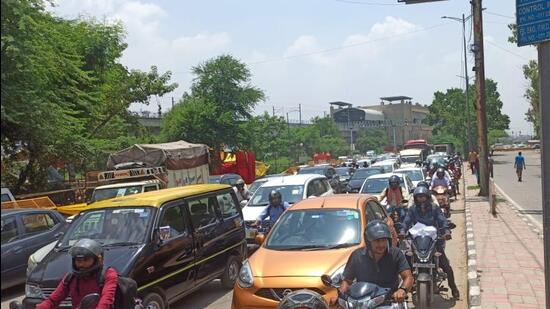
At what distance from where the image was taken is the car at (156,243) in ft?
21.8

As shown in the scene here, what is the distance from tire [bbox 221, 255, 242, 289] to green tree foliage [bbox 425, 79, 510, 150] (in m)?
70.7

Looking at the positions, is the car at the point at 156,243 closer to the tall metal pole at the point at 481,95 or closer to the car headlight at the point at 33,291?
the car headlight at the point at 33,291

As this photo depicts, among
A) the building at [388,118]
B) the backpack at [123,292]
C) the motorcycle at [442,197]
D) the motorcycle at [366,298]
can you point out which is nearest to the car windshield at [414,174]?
the motorcycle at [442,197]

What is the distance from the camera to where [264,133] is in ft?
183

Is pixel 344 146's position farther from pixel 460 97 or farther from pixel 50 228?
pixel 50 228

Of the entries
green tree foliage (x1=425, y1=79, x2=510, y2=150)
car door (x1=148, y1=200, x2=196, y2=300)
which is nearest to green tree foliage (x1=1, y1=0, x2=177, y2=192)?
car door (x1=148, y1=200, x2=196, y2=300)

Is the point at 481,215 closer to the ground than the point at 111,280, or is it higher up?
closer to the ground

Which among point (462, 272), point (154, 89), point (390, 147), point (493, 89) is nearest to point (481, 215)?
point (462, 272)

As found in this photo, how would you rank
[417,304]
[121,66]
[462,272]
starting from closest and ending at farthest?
[417,304], [462,272], [121,66]

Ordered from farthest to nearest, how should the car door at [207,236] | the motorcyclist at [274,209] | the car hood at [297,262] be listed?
the motorcyclist at [274,209] < the car door at [207,236] < the car hood at [297,262]

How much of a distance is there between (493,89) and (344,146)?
962 inches

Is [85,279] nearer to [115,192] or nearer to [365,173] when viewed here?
[115,192]

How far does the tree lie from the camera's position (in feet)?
121

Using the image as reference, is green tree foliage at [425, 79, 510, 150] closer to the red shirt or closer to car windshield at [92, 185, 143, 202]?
car windshield at [92, 185, 143, 202]
